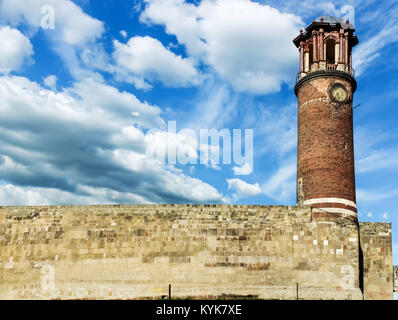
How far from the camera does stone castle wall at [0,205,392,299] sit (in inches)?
758

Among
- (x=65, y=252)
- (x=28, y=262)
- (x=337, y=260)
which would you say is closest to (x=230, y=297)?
(x=337, y=260)

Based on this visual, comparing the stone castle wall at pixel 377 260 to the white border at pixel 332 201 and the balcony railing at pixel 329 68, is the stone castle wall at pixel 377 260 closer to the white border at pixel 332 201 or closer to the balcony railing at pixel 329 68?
the white border at pixel 332 201

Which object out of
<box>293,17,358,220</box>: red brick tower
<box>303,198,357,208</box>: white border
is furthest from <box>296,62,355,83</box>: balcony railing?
<box>303,198,357,208</box>: white border

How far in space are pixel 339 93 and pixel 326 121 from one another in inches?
88.0

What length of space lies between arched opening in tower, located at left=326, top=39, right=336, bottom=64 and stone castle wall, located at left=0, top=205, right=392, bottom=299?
1303cm

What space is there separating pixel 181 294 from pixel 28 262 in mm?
8634

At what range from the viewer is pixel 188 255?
1953 cm

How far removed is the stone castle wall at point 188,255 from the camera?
1925 centimetres

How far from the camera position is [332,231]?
65.4 ft

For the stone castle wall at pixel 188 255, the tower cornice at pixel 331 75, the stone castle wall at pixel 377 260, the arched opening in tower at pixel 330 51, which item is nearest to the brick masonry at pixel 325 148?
the tower cornice at pixel 331 75

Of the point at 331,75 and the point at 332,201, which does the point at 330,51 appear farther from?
the point at 332,201

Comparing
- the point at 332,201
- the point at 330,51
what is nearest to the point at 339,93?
the point at 330,51
